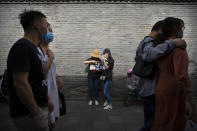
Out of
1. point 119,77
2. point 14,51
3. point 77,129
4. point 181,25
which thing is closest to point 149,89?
point 181,25

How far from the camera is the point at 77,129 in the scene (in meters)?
4.04

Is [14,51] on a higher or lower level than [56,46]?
higher

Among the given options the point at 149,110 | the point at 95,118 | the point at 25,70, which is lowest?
the point at 95,118

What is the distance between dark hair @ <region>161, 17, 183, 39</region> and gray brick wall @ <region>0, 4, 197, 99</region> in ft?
15.4

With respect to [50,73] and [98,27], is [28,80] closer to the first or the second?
[50,73]

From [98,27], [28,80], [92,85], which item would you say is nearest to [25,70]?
[28,80]

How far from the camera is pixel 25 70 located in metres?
1.56

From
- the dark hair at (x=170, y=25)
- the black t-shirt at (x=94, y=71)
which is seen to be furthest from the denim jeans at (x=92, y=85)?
the dark hair at (x=170, y=25)

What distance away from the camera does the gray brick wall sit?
664 centimetres

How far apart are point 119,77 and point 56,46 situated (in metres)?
2.81

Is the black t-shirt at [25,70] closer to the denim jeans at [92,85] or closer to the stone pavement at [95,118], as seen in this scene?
the stone pavement at [95,118]

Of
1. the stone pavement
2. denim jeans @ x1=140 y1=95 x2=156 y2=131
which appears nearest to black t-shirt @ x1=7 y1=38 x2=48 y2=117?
denim jeans @ x1=140 y1=95 x2=156 y2=131

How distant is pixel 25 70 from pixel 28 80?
0.18 m

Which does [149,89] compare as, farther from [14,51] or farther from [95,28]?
[95,28]
